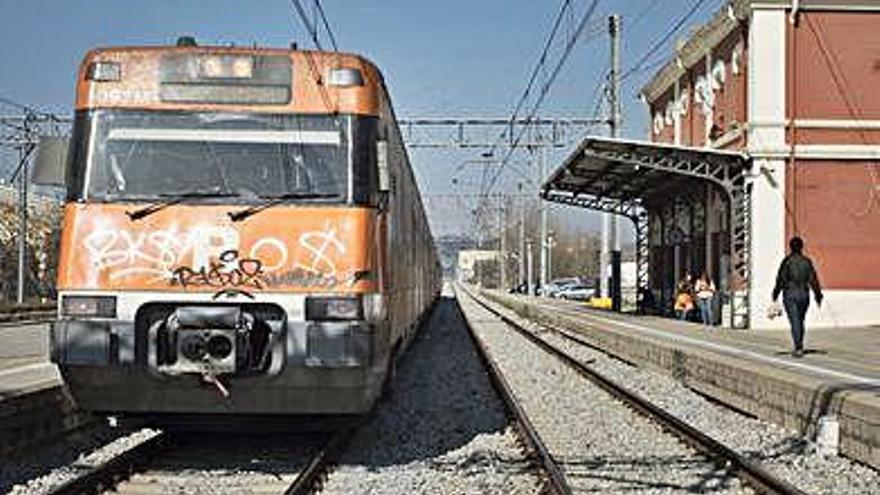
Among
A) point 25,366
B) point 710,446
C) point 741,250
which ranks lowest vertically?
point 710,446

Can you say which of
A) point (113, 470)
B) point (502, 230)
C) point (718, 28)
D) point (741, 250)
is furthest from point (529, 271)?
point (113, 470)

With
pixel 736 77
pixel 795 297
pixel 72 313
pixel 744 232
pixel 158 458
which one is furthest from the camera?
pixel 736 77

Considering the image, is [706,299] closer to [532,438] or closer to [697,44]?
[697,44]

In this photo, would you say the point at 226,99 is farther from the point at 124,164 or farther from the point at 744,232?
the point at 744,232

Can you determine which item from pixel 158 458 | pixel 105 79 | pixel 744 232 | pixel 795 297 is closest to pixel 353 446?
pixel 158 458

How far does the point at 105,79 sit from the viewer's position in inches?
373

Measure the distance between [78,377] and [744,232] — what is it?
22081mm

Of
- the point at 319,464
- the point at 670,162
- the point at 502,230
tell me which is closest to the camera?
the point at 319,464

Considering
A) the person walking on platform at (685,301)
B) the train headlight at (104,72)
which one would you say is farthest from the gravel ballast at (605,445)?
the person walking on platform at (685,301)

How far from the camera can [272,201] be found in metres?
9.30

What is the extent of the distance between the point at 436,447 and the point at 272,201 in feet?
10.8

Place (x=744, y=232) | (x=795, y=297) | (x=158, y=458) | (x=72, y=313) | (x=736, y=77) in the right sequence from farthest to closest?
(x=736, y=77) < (x=744, y=232) < (x=795, y=297) < (x=158, y=458) < (x=72, y=313)

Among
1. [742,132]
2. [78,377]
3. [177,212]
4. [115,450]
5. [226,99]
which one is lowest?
[115,450]

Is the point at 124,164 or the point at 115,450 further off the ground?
the point at 124,164
